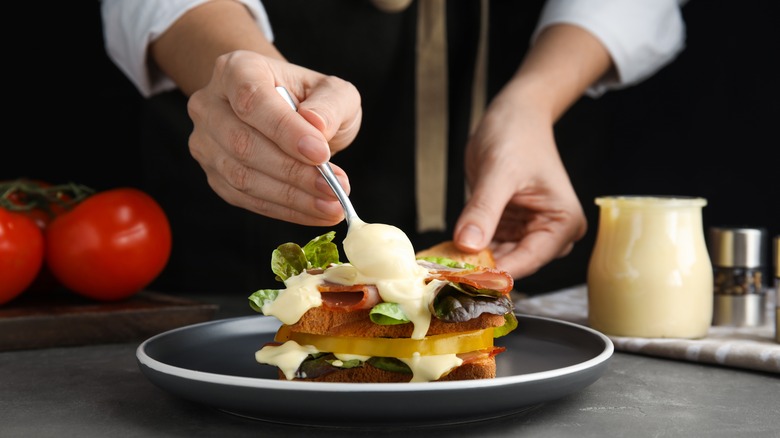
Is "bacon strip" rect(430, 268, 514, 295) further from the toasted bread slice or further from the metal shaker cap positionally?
the metal shaker cap

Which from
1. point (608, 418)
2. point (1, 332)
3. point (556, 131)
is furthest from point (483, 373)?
point (556, 131)

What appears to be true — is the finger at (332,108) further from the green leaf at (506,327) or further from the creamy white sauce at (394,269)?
the green leaf at (506,327)

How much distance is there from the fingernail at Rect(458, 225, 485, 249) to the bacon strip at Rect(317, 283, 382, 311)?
594mm

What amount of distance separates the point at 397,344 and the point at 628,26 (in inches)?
51.3

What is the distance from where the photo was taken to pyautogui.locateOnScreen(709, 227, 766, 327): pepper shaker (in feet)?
4.97

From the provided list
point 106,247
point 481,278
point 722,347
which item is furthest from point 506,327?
point 106,247

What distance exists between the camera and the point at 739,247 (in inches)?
59.7

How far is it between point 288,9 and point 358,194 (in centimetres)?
50

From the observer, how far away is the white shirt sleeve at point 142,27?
5.42 feet

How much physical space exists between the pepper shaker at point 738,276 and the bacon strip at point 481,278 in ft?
2.22

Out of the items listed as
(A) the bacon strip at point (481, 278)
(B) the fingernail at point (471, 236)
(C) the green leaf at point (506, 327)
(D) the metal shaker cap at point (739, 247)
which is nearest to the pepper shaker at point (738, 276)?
(D) the metal shaker cap at point (739, 247)

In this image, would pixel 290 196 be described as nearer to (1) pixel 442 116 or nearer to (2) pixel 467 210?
(2) pixel 467 210

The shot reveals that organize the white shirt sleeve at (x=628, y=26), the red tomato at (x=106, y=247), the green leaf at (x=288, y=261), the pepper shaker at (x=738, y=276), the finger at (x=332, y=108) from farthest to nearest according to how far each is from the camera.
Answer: the white shirt sleeve at (x=628, y=26) < the red tomato at (x=106, y=247) < the pepper shaker at (x=738, y=276) < the finger at (x=332, y=108) < the green leaf at (x=288, y=261)

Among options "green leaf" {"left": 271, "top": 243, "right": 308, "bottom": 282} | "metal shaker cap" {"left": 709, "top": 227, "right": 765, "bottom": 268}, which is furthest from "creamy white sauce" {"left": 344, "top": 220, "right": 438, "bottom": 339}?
"metal shaker cap" {"left": 709, "top": 227, "right": 765, "bottom": 268}
